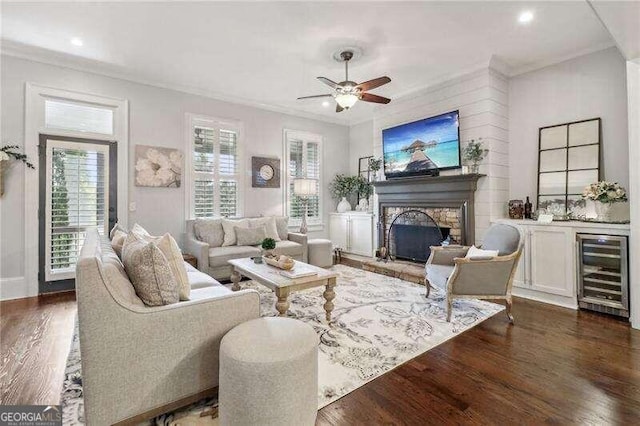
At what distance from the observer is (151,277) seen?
1726 mm

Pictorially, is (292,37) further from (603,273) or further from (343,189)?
(603,273)

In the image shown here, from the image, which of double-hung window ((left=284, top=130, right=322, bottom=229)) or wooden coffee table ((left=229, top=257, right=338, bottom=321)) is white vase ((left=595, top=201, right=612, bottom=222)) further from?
double-hung window ((left=284, top=130, right=322, bottom=229))

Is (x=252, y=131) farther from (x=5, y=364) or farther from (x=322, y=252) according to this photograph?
(x=5, y=364)

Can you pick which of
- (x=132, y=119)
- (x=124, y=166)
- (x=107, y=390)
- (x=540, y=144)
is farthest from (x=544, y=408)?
(x=132, y=119)

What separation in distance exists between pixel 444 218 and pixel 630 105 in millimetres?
2414

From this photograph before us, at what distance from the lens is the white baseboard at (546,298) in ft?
11.4

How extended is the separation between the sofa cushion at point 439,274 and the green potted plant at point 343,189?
130 inches

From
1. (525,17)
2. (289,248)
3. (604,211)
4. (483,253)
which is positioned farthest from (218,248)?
(604,211)

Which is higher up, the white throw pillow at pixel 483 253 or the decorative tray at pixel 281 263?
the white throw pillow at pixel 483 253

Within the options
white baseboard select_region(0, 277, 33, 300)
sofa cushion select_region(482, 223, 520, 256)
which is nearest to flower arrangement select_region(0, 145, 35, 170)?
white baseboard select_region(0, 277, 33, 300)

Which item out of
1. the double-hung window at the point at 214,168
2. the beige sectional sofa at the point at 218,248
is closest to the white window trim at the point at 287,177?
the beige sectional sofa at the point at 218,248

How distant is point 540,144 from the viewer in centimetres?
419

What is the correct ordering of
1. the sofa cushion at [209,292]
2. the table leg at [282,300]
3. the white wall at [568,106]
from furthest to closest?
the white wall at [568,106] → the table leg at [282,300] → the sofa cushion at [209,292]

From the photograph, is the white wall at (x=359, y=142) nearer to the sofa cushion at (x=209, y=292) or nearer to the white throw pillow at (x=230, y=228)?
the white throw pillow at (x=230, y=228)
